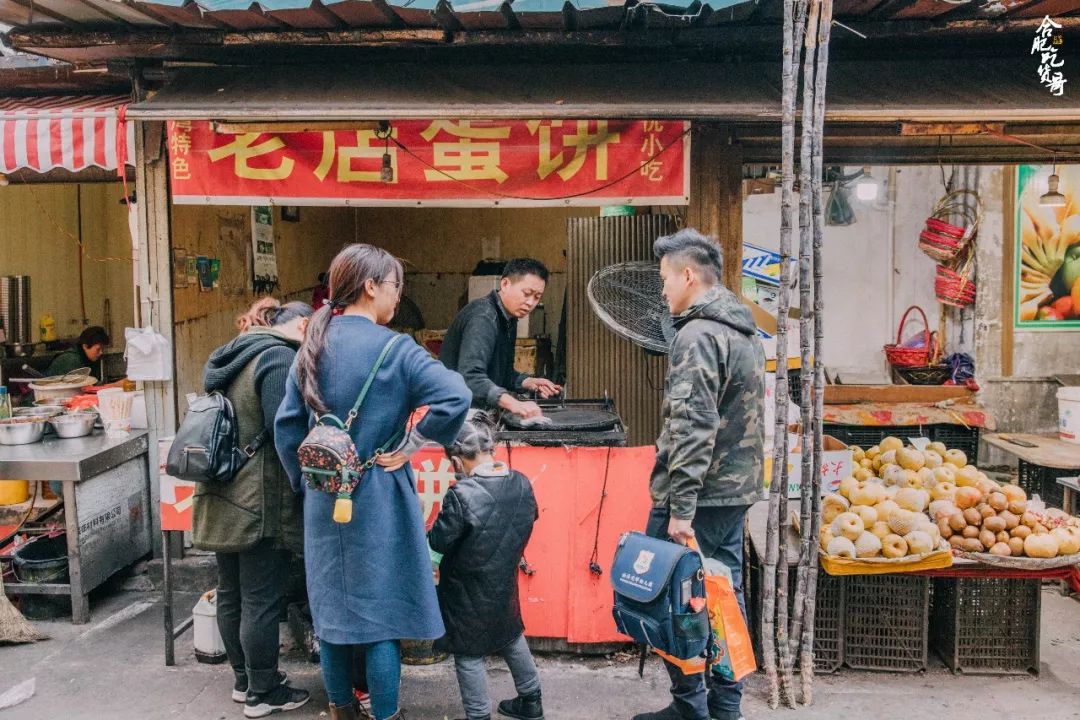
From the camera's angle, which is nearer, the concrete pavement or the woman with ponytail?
the woman with ponytail

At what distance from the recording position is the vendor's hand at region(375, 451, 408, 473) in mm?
3256

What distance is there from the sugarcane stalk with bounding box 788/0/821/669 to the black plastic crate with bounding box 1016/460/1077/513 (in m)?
3.15

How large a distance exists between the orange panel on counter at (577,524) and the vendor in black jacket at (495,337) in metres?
0.33

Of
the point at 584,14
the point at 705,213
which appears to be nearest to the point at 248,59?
the point at 584,14

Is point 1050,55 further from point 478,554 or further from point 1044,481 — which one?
point 478,554

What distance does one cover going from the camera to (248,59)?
5.28 metres

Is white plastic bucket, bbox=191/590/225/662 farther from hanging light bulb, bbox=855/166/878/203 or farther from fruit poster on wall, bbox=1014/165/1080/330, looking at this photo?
fruit poster on wall, bbox=1014/165/1080/330

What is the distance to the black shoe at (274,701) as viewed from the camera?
397cm

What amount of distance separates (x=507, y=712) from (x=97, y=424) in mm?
3685

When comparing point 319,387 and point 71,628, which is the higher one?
point 319,387

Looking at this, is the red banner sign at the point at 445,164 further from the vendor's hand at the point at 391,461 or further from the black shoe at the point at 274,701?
the black shoe at the point at 274,701

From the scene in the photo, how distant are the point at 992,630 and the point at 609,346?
285 centimetres

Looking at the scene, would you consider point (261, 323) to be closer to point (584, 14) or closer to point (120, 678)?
point (120, 678)

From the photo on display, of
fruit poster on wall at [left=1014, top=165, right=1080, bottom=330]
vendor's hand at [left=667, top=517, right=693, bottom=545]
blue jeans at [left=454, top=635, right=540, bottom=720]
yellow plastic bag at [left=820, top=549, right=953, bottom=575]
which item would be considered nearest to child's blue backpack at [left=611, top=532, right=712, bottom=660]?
vendor's hand at [left=667, top=517, right=693, bottom=545]
